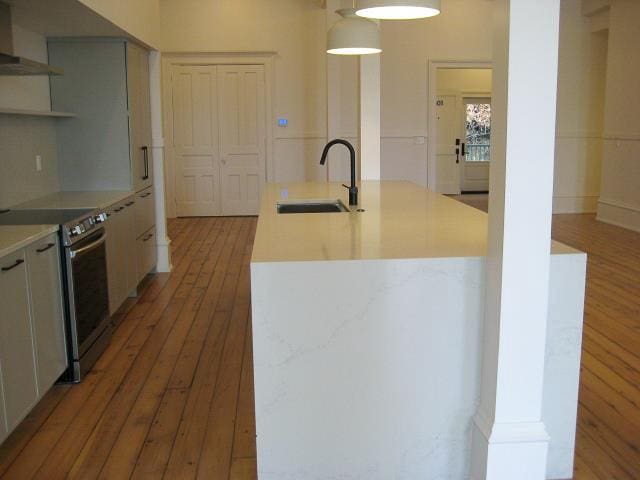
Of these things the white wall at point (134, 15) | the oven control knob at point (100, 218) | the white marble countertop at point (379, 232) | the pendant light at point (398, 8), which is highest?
the white wall at point (134, 15)

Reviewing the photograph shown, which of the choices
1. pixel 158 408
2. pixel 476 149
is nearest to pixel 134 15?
pixel 158 408

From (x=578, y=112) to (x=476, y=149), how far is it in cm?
343

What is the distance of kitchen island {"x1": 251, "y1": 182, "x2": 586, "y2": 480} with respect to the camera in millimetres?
2447

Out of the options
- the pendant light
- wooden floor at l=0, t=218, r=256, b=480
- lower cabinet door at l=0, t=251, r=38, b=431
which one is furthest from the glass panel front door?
lower cabinet door at l=0, t=251, r=38, b=431

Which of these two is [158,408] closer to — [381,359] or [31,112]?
[381,359]

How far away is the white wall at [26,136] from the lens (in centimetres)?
432

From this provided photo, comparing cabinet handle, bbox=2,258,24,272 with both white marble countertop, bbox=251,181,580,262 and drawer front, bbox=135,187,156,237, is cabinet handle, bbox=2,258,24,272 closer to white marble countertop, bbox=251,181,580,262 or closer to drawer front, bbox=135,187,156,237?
white marble countertop, bbox=251,181,580,262

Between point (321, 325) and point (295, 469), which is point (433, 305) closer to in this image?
point (321, 325)

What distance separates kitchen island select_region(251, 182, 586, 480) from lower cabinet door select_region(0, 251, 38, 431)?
1.15 m

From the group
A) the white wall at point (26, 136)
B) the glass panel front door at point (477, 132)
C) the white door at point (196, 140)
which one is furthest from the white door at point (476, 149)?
the white wall at point (26, 136)

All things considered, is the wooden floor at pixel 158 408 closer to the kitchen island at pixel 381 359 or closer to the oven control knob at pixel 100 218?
the kitchen island at pixel 381 359

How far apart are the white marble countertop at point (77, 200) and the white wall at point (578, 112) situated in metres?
7.33

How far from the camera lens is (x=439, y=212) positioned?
12.1 feet

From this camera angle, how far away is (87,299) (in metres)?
3.96
